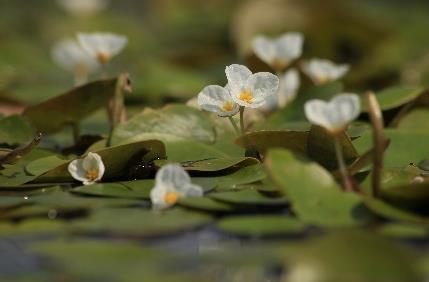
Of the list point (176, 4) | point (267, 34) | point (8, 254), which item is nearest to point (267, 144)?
point (8, 254)

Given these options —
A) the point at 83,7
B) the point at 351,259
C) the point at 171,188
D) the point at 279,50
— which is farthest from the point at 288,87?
the point at 83,7

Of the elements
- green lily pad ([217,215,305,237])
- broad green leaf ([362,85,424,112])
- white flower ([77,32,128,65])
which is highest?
white flower ([77,32,128,65])

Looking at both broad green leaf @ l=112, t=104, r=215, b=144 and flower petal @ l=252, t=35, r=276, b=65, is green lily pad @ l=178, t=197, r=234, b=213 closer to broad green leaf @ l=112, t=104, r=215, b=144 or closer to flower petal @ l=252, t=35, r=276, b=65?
broad green leaf @ l=112, t=104, r=215, b=144

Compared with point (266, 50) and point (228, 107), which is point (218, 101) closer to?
point (228, 107)

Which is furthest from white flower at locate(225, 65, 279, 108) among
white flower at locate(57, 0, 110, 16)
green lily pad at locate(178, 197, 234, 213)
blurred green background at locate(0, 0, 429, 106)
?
white flower at locate(57, 0, 110, 16)

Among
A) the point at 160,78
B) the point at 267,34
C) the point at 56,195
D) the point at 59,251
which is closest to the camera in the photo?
the point at 59,251

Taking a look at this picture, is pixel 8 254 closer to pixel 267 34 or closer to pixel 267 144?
pixel 267 144
